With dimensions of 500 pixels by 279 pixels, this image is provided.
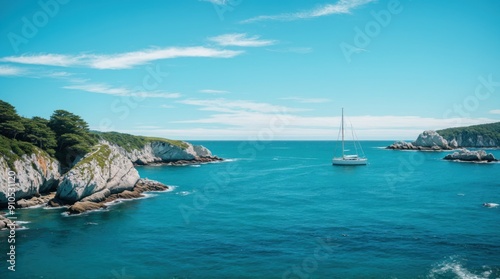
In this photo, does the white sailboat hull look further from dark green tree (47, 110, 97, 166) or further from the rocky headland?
dark green tree (47, 110, 97, 166)

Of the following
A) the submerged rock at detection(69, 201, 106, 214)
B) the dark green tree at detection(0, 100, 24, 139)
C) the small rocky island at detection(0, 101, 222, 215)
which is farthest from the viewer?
the dark green tree at detection(0, 100, 24, 139)

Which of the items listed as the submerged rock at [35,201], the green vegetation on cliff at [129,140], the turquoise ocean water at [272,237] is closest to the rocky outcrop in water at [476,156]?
the turquoise ocean water at [272,237]

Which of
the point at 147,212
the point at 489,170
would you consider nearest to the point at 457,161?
the point at 489,170

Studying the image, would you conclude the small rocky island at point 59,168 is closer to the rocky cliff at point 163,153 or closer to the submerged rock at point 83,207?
the submerged rock at point 83,207

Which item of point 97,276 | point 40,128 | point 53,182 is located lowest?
point 97,276

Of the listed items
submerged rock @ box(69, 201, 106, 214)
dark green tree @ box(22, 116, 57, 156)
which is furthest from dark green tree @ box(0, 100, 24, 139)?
submerged rock @ box(69, 201, 106, 214)

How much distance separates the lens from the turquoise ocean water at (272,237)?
33781mm

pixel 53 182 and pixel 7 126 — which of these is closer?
pixel 7 126

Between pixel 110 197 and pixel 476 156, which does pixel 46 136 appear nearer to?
pixel 110 197

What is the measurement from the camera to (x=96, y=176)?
6384cm

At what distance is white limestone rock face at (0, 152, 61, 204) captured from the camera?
55.7 m

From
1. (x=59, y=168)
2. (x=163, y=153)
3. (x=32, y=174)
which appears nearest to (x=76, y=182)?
(x=32, y=174)

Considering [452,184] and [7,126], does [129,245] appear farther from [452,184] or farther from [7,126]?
[452,184]

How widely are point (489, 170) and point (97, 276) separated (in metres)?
121
